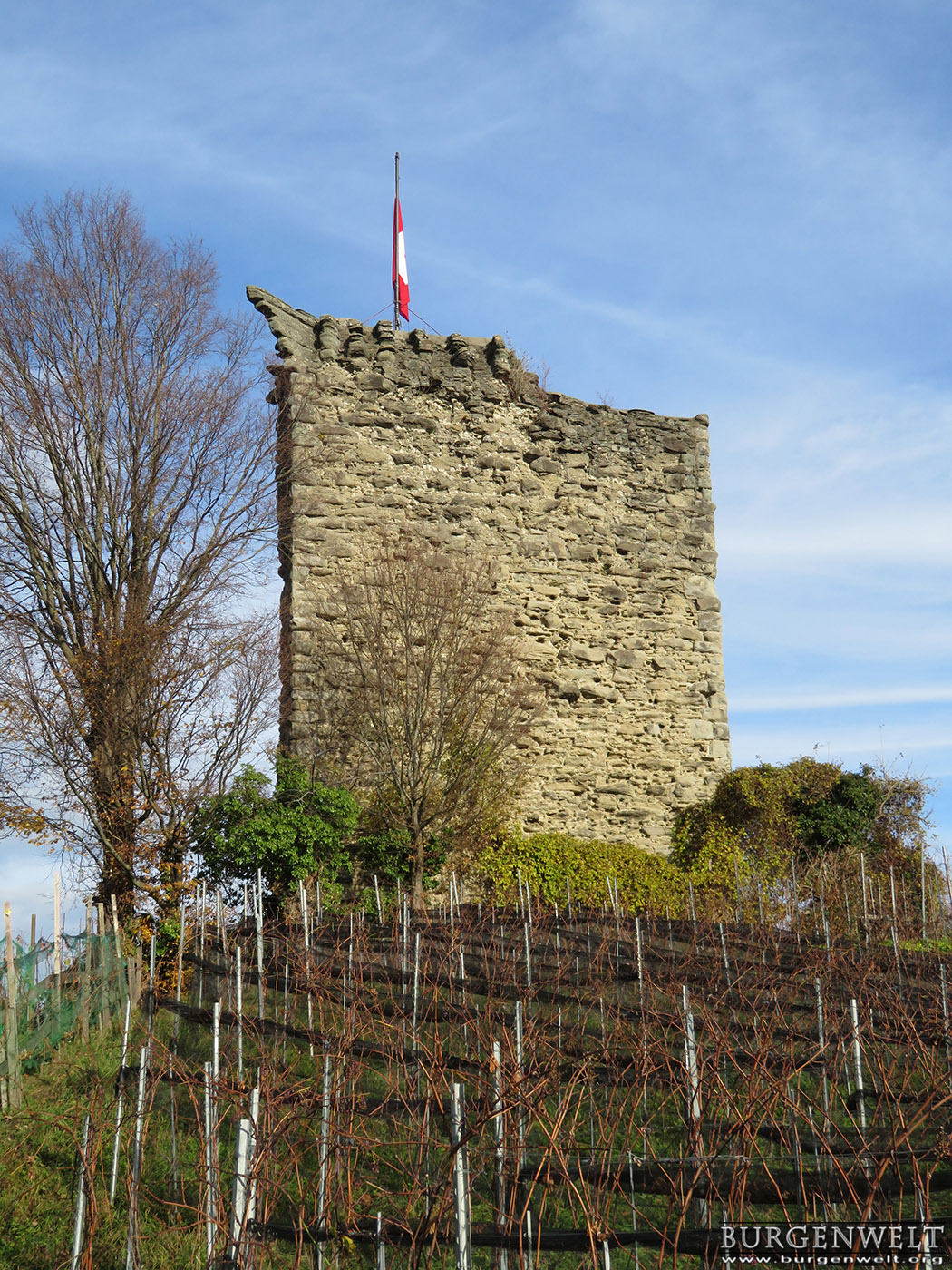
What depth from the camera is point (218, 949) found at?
8836 mm

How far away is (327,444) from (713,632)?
535 centimetres

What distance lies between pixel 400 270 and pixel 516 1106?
1292 centimetres

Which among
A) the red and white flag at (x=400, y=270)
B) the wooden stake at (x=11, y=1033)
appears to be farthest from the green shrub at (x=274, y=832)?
the red and white flag at (x=400, y=270)

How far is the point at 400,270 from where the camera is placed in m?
14.5

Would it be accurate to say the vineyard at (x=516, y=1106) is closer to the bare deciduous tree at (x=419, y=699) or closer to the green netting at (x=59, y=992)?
the green netting at (x=59, y=992)

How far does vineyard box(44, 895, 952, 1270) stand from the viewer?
12.0ft

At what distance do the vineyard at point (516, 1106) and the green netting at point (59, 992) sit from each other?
0.48 m

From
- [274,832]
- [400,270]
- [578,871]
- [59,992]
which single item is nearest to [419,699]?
[274,832]

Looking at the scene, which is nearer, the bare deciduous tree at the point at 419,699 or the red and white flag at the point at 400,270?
the bare deciduous tree at the point at 419,699

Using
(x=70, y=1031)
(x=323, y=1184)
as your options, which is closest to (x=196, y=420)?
(x=70, y=1031)

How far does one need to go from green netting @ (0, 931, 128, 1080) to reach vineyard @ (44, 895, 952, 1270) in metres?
0.48

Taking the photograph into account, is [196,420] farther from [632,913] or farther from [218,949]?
[632,913]

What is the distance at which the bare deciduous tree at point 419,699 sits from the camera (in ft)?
35.7

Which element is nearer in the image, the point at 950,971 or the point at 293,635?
the point at 950,971
